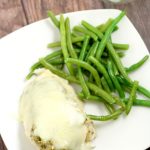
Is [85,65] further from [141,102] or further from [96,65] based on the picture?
[141,102]

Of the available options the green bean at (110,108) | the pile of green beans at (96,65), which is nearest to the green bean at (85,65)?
the pile of green beans at (96,65)

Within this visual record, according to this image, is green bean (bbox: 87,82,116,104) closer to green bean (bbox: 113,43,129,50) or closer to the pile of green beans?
the pile of green beans

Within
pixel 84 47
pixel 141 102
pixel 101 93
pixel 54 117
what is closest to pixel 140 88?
pixel 141 102

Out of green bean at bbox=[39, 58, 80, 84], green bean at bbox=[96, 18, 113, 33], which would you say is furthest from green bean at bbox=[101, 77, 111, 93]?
green bean at bbox=[96, 18, 113, 33]

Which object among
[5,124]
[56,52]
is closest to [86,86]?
[56,52]

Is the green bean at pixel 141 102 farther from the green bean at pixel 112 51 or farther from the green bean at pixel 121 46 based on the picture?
the green bean at pixel 121 46

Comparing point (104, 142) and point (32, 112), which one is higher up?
point (32, 112)

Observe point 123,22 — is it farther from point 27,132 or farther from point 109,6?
point 27,132
